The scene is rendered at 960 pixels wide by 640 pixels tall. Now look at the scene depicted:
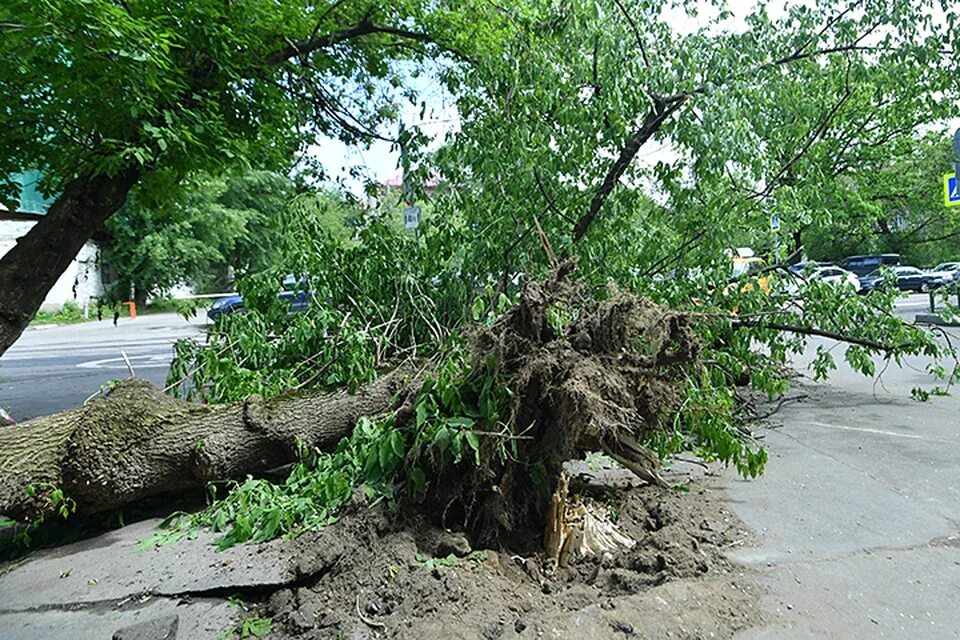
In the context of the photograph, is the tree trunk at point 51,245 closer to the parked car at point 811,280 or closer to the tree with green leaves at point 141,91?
the tree with green leaves at point 141,91

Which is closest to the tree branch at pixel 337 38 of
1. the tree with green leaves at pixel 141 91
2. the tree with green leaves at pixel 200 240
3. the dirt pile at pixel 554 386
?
the tree with green leaves at pixel 141 91

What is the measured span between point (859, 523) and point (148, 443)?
168 inches

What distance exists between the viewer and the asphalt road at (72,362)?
9320 mm

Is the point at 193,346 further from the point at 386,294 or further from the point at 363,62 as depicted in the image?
the point at 363,62

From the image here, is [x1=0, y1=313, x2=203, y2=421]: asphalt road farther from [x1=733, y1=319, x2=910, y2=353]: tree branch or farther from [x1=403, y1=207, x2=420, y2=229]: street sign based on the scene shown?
[x1=733, y1=319, x2=910, y2=353]: tree branch

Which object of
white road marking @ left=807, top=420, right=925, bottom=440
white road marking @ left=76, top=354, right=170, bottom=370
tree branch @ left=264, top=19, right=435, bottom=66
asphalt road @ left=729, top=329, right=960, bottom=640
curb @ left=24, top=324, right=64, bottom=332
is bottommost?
asphalt road @ left=729, top=329, right=960, bottom=640

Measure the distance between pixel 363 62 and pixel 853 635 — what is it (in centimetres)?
814

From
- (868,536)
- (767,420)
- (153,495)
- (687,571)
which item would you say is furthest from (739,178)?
(153,495)

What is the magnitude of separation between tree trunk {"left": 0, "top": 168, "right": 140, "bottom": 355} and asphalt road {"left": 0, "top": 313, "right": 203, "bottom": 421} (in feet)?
4.15

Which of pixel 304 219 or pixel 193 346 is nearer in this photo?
pixel 193 346

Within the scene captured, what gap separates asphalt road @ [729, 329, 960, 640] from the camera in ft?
9.38

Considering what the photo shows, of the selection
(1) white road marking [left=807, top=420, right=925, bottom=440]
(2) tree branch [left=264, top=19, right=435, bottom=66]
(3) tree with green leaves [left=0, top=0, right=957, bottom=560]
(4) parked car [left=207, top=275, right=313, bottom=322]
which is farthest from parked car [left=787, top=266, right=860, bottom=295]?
(2) tree branch [left=264, top=19, right=435, bottom=66]

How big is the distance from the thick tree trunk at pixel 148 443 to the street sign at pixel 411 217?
6.54 feet

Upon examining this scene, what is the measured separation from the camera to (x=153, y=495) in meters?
4.35
